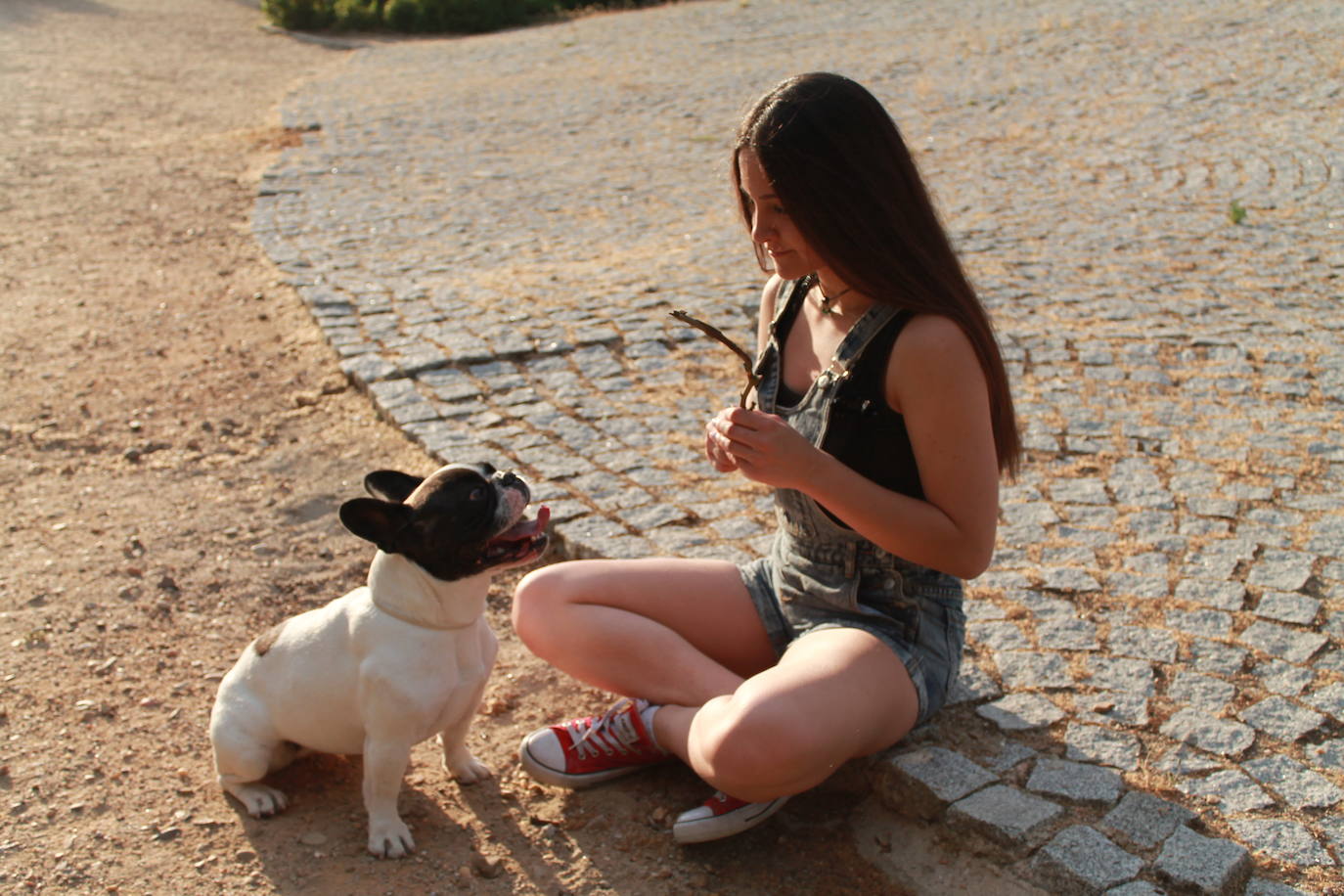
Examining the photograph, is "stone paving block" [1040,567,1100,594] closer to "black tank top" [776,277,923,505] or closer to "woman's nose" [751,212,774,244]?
"black tank top" [776,277,923,505]

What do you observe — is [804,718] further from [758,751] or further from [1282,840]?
[1282,840]

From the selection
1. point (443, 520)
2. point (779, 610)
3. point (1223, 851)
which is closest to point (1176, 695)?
point (1223, 851)

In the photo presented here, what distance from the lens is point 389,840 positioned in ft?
10.2

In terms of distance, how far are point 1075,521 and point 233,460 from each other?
363 cm

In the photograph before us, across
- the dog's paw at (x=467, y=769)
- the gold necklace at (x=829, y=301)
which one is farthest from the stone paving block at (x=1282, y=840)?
the dog's paw at (x=467, y=769)

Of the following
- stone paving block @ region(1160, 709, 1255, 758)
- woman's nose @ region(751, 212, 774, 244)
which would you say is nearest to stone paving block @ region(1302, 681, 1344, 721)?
stone paving block @ region(1160, 709, 1255, 758)

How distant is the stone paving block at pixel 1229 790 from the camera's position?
10.1 feet

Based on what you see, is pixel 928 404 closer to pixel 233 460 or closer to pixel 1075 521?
pixel 1075 521

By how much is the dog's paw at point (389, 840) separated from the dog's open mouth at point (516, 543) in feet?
2.42

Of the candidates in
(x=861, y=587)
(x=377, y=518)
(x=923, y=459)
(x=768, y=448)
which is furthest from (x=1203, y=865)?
(x=377, y=518)

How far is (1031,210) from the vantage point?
8.98 meters

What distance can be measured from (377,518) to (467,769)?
3.03ft

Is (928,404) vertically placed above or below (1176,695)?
above

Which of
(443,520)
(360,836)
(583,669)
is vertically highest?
(443,520)
